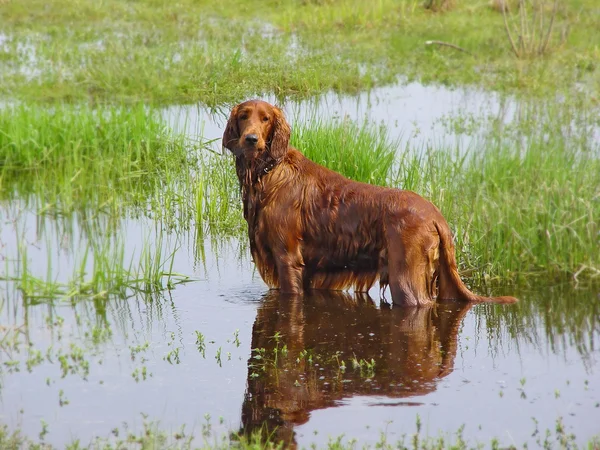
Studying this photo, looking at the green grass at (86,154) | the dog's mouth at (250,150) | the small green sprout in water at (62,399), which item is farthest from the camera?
the green grass at (86,154)

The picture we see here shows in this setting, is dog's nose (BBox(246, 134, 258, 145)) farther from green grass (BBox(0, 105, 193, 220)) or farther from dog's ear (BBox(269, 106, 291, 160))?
green grass (BBox(0, 105, 193, 220))

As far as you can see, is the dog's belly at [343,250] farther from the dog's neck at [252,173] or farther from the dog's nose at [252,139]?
the dog's nose at [252,139]

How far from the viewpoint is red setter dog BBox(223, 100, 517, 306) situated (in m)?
6.36

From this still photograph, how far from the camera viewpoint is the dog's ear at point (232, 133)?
21.9 feet

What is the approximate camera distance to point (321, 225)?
261 inches

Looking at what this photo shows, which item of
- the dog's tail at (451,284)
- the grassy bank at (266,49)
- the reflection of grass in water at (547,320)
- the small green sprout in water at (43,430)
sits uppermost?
the grassy bank at (266,49)

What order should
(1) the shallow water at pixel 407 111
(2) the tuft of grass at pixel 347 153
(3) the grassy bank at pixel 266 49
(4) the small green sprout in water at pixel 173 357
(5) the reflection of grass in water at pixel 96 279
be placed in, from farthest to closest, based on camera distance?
(3) the grassy bank at pixel 266 49
(1) the shallow water at pixel 407 111
(2) the tuft of grass at pixel 347 153
(5) the reflection of grass in water at pixel 96 279
(4) the small green sprout in water at pixel 173 357

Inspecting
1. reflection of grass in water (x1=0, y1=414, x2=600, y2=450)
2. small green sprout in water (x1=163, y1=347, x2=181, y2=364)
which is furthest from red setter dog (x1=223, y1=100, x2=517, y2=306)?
reflection of grass in water (x1=0, y1=414, x2=600, y2=450)

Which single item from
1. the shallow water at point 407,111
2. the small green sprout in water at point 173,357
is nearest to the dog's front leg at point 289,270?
the small green sprout in water at point 173,357

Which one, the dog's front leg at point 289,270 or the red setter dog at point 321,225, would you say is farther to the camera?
the dog's front leg at point 289,270

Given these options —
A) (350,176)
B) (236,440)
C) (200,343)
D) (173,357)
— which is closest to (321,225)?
(200,343)

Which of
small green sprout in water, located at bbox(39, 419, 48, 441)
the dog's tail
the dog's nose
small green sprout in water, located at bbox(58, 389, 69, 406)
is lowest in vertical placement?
small green sprout in water, located at bbox(39, 419, 48, 441)

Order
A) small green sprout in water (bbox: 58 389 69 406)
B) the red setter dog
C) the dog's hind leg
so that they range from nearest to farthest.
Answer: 1. small green sprout in water (bbox: 58 389 69 406)
2. the dog's hind leg
3. the red setter dog

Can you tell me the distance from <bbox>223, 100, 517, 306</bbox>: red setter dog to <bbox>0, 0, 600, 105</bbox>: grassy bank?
17.7ft
